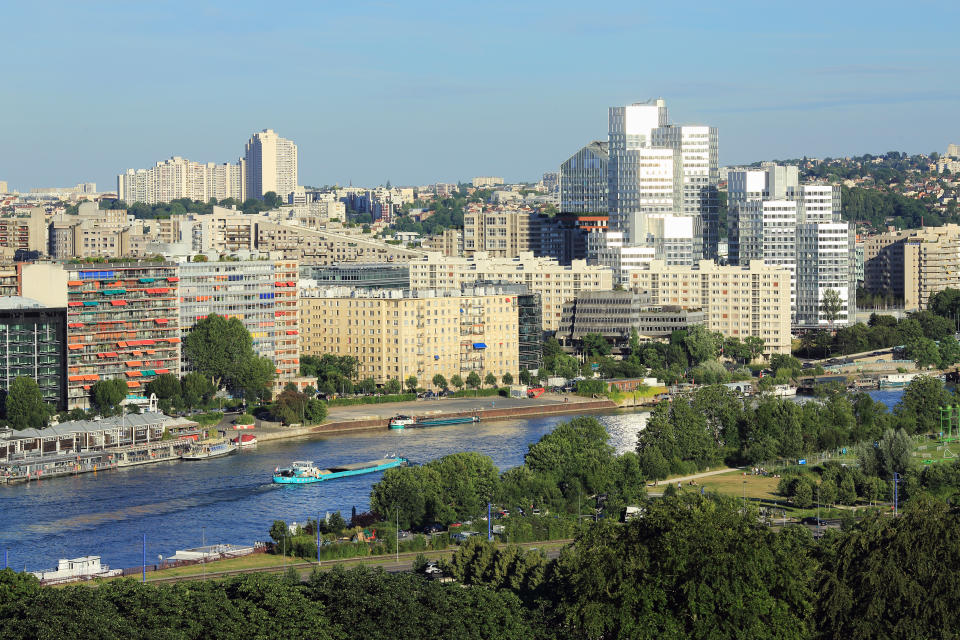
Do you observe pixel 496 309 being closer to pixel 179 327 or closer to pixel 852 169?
pixel 179 327

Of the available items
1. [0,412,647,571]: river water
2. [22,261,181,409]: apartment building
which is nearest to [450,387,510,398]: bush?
[0,412,647,571]: river water

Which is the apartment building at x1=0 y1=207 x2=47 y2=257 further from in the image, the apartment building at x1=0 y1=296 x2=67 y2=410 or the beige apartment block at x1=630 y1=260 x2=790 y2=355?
the apartment building at x1=0 y1=296 x2=67 y2=410

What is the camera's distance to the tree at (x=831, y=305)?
5753 centimetres

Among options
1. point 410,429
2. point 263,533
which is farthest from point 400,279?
point 263,533

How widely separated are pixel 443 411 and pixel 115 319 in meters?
8.13

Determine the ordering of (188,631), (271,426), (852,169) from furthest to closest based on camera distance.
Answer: (852,169) → (271,426) → (188,631)

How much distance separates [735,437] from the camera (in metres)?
32.8

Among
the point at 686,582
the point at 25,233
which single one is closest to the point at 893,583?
the point at 686,582

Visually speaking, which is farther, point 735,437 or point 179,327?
point 179,327

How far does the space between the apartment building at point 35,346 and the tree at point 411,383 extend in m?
9.37

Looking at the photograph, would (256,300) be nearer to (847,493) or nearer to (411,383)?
(411,383)

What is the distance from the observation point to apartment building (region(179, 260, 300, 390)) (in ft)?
141

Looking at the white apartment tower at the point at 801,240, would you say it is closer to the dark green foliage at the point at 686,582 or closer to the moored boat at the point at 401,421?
the moored boat at the point at 401,421

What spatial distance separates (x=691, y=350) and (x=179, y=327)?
15978 mm
